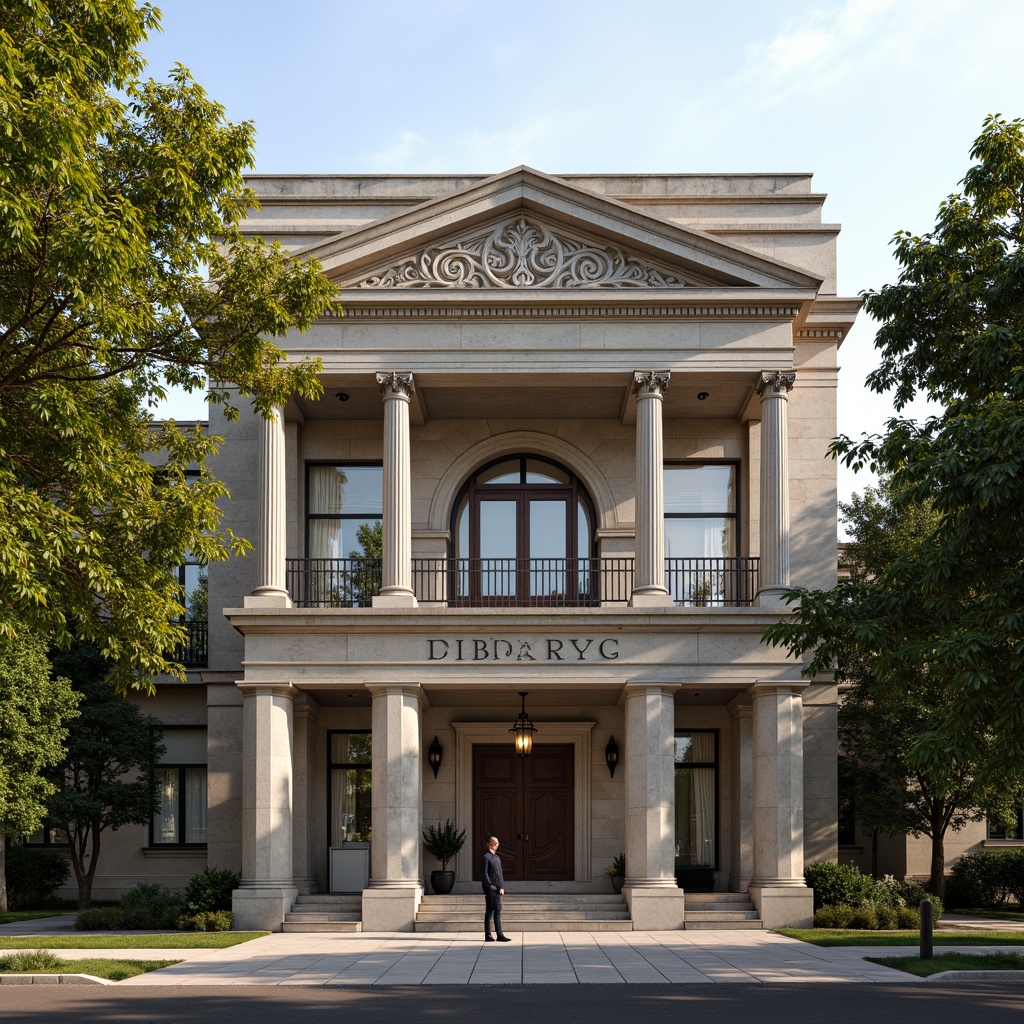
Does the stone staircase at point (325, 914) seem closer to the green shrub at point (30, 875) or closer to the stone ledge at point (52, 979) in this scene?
the stone ledge at point (52, 979)

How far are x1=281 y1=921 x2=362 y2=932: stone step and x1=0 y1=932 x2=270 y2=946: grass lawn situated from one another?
761 mm

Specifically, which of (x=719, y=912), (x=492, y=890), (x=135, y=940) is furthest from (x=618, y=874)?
(x=135, y=940)

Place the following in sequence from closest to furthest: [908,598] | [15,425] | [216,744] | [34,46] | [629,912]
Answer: [34,46] → [15,425] → [908,598] → [629,912] → [216,744]

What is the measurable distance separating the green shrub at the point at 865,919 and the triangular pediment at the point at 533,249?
40.6 ft

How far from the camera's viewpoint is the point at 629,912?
24469mm

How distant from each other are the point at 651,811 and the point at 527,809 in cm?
459

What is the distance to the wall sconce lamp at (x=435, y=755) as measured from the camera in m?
28.2

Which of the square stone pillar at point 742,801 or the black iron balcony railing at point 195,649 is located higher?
the black iron balcony railing at point 195,649

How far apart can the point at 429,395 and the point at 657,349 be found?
5058 mm

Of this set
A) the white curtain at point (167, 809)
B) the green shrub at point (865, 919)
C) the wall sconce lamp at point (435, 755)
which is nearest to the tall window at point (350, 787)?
the wall sconce lamp at point (435, 755)

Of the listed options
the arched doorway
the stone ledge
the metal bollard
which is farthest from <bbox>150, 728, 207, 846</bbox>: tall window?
the metal bollard

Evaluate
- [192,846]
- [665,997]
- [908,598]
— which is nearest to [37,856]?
[192,846]

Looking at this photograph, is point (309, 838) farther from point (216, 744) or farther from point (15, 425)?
point (15, 425)

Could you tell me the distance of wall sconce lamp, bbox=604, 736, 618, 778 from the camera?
28141 mm
